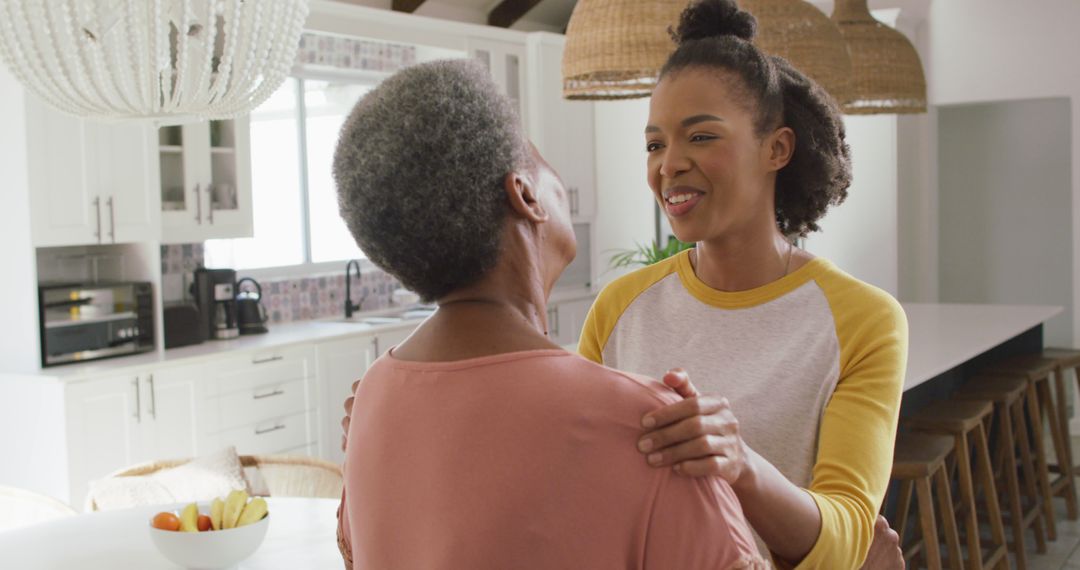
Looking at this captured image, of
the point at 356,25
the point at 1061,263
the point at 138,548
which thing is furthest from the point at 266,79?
the point at 1061,263

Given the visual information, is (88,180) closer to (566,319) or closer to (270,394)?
(270,394)

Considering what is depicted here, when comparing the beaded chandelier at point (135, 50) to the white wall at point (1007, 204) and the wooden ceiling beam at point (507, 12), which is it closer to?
the wooden ceiling beam at point (507, 12)

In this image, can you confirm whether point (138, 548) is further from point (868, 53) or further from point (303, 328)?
point (303, 328)

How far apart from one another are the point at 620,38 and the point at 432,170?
2106mm

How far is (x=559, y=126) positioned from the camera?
6949mm

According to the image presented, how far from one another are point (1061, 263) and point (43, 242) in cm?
684

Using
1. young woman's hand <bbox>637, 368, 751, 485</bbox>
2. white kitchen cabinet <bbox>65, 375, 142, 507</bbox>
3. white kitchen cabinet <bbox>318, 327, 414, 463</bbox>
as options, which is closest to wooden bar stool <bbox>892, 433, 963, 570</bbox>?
white kitchen cabinet <bbox>318, 327, 414, 463</bbox>

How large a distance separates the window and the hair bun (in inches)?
182

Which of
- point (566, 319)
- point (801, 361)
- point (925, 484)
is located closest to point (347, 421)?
point (801, 361)

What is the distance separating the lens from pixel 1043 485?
4980 millimetres

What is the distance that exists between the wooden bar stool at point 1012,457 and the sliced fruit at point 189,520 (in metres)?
3.21

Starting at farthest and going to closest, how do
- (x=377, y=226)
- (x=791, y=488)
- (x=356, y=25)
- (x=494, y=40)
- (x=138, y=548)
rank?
(x=494, y=40)
(x=356, y=25)
(x=138, y=548)
(x=791, y=488)
(x=377, y=226)

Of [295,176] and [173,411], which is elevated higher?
[295,176]

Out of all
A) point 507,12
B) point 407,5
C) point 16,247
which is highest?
point 507,12
